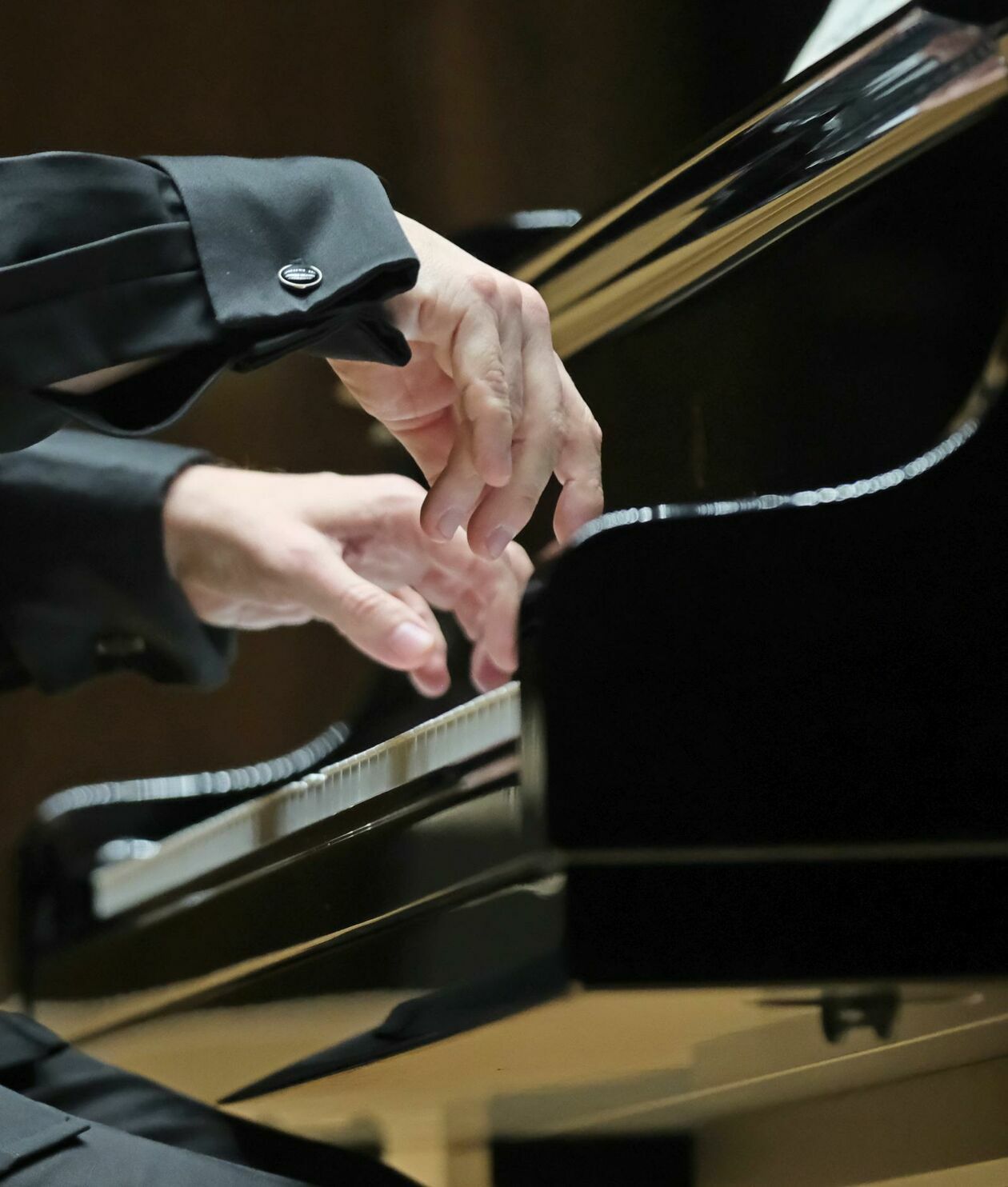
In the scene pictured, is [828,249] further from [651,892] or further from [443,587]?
[651,892]

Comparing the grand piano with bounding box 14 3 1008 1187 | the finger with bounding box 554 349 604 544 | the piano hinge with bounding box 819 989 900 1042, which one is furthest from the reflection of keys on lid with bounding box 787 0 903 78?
the piano hinge with bounding box 819 989 900 1042

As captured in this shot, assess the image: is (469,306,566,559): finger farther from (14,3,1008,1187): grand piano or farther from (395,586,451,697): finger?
(395,586,451,697): finger

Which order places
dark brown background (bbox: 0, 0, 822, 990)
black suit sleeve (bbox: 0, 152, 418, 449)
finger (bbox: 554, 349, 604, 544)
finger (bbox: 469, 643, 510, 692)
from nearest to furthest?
black suit sleeve (bbox: 0, 152, 418, 449) < finger (bbox: 554, 349, 604, 544) < finger (bbox: 469, 643, 510, 692) < dark brown background (bbox: 0, 0, 822, 990)

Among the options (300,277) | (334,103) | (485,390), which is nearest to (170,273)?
(300,277)

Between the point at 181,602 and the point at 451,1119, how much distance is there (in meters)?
0.48

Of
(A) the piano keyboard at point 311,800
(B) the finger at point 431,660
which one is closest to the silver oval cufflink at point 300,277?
(A) the piano keyboard at point 311,800

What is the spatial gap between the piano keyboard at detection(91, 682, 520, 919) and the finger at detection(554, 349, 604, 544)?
0.34 feet

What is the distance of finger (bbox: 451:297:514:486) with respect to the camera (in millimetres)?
711

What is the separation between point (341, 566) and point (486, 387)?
0.34 m

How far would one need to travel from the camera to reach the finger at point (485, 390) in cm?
71

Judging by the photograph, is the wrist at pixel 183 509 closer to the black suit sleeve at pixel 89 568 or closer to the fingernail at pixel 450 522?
the black suit sleeve at pixel 89 568

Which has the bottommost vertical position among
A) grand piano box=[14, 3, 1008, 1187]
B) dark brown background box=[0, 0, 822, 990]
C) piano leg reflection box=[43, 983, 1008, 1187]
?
piano leg reflection box=[43, 983, 1008, 1187]

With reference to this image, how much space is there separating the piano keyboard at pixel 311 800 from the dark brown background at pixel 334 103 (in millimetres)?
346

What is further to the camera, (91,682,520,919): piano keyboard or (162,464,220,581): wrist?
A: (162,464,220,581): wrist
